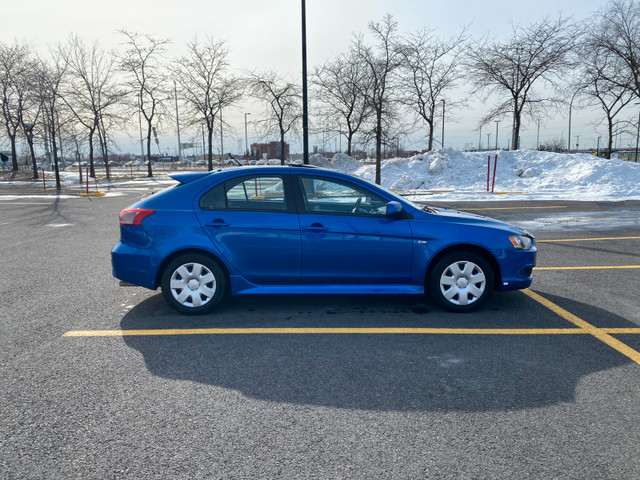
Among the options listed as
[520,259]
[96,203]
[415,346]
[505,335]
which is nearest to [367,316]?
[415,346]

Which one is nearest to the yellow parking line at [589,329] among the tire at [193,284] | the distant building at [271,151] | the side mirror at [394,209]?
the side mirror at [394,209]

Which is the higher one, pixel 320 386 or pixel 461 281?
pixel 461 281

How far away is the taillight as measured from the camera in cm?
496

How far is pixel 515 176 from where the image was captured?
24594mm

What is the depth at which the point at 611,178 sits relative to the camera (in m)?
21.6

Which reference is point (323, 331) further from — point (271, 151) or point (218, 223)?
point (271, 151)

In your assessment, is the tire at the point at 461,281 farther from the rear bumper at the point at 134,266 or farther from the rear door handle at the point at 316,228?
the rear bumper at the point at 134,266

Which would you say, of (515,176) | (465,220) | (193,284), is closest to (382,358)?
(465,220)

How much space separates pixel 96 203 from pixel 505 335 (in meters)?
17.7

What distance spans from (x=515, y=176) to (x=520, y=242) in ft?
69.9

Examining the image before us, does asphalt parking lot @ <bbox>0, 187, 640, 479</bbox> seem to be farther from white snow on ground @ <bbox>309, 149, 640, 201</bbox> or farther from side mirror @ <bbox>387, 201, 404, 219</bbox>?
white snow on ground @ <bbox>309, 149, 640, 201</bbox>

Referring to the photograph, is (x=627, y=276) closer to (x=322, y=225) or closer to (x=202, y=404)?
(x=322, y=225)

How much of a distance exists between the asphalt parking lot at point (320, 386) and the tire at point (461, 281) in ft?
0.59

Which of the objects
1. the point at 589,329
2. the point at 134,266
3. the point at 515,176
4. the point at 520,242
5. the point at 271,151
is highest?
the point at 271,151
